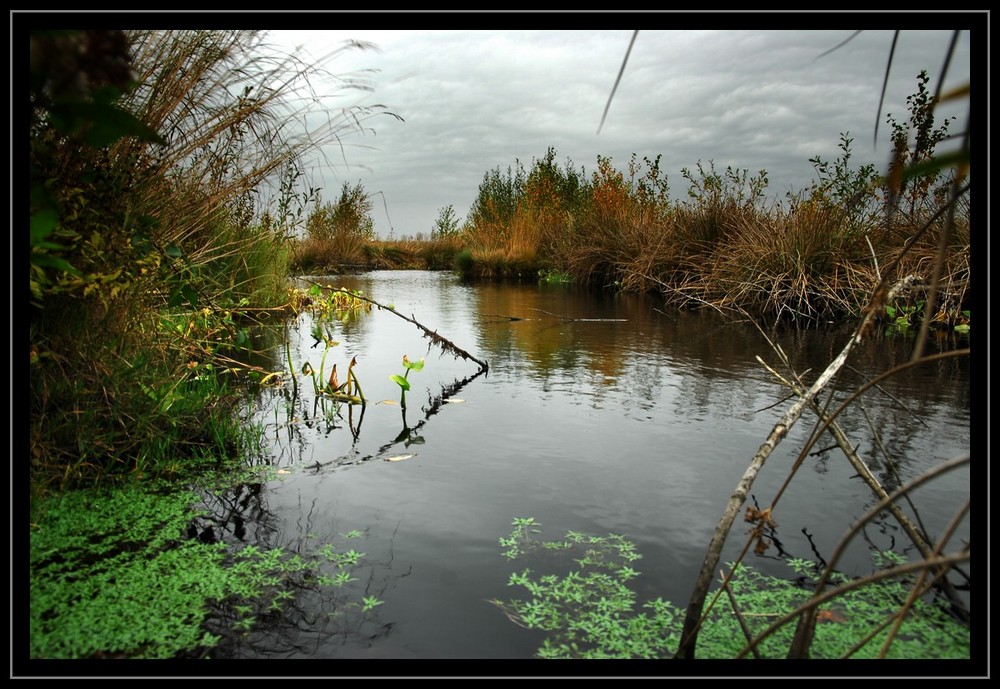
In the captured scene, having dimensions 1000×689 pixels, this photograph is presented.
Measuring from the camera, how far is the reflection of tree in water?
4.66 ft

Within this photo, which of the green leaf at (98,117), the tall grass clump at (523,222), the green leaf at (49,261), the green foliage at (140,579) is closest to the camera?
the green leaf at (98,117)

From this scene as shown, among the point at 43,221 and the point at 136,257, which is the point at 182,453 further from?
the point at 43,221

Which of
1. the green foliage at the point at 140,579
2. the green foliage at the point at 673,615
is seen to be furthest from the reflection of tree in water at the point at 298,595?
the green foliage at the point at 673,615

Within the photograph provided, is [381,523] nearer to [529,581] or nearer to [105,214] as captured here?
[529,581]

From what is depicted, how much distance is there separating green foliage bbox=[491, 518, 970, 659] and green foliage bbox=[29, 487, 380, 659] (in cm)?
44

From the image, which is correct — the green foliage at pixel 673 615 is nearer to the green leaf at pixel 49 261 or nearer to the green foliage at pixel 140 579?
the green foliage at pixel 140 579

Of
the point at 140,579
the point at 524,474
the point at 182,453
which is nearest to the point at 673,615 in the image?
the point at 524,474

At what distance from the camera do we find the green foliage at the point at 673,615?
1.43 metres

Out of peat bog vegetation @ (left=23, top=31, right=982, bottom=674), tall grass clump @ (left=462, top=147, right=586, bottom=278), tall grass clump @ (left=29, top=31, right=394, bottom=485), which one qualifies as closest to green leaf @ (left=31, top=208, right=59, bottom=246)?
peat bog vegetation @ (left=23, top=31, right=982, bottom=674)

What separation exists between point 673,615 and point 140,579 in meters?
1.28

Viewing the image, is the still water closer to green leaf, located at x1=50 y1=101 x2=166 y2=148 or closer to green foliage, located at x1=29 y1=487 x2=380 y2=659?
green foliage, located at x1=29 y1=487 x2=380 y2=659

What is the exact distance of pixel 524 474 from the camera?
8.12 ft

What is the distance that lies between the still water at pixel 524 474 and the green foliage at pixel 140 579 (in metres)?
0.08
